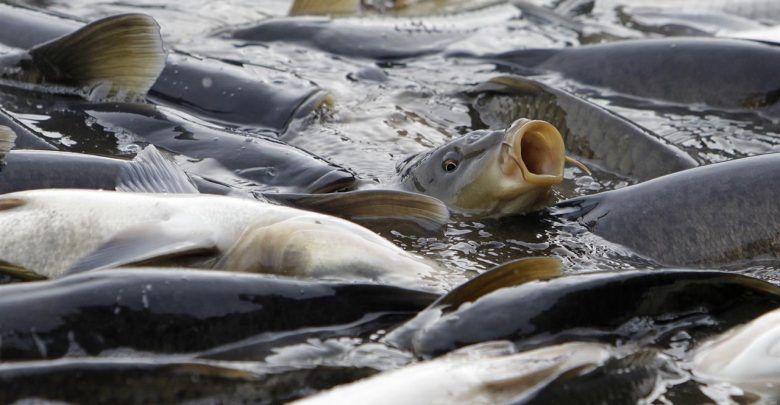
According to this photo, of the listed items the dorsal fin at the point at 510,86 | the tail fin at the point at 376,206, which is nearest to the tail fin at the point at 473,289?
the tail fin at the point at 376,206

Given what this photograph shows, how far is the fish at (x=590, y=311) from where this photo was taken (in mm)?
2586

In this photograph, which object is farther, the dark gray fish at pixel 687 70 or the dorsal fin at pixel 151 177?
the dark gray fish at pixel 687 70

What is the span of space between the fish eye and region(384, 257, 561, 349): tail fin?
48.2 inches

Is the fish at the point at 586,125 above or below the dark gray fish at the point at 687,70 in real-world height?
below

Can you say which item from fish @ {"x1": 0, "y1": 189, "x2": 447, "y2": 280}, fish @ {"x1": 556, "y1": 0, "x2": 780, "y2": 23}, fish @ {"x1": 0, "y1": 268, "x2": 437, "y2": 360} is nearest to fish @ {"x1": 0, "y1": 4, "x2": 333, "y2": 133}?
fish @ {"x1": 0, "y1": 189, "x2": 447, "y2": 280}

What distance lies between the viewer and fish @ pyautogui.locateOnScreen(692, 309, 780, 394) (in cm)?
256

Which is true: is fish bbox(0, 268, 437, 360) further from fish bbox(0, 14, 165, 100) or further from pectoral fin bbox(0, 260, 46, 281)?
fish bbox(0, 14, 165, 100)

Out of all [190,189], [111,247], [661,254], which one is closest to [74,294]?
[111,247]

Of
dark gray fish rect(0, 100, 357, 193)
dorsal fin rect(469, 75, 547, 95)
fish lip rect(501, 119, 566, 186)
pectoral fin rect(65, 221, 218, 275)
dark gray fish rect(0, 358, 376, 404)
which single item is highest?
fish lip rect(501, 119, 566, 186)

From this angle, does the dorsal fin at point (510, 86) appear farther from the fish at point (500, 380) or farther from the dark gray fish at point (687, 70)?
the fish at point (500, 380)

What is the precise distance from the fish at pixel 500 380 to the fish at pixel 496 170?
49.1 inches

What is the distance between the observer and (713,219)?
3592mm

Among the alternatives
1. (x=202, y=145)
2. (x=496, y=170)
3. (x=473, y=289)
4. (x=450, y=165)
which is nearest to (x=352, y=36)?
(x=202, y=145)

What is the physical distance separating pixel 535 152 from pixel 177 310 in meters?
1.57
